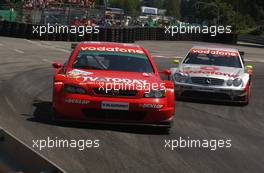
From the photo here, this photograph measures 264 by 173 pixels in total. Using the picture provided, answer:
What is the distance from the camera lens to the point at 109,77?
9.34 metres

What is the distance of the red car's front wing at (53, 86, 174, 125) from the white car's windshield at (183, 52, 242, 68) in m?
5.97

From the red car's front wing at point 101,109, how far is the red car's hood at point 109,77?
32 centimetres

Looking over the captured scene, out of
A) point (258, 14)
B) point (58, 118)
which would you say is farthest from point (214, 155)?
point (258, 14)

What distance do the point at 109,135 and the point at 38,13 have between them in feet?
107

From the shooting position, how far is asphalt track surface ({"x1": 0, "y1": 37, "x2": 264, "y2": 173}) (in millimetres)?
7109

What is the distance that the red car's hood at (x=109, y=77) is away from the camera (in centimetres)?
922

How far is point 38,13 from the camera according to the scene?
40562 millimetres

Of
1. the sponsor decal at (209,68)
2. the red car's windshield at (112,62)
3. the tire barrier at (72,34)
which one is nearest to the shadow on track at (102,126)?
the red car's windshield at (112,62)

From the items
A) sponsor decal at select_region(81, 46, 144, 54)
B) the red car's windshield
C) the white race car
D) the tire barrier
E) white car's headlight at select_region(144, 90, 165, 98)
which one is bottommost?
the tire barrier

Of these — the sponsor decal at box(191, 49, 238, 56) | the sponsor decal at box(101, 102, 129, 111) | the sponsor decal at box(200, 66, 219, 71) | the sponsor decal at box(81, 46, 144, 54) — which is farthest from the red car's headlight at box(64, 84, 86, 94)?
the sponsor decal at box(191, 49, 238, 56)

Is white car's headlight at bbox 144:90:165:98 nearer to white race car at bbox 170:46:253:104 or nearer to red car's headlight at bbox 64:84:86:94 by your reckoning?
red car's headlight at bbox 64:84:86:94

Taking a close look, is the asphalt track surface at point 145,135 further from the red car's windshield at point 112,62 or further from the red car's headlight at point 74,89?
the red car's windshield at point 112,62

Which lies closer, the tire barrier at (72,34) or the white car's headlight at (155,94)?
the white car's headlight at (155,94)

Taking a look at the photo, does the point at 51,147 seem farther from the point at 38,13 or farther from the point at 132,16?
the point at 132,16
